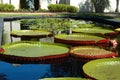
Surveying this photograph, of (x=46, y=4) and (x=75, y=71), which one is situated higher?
(x=46, y=4)

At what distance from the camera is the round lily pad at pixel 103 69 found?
6.18 meters

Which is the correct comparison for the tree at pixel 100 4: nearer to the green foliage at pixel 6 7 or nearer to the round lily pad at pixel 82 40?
the green foliage at pixel 6 7

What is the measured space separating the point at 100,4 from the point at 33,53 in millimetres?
29479

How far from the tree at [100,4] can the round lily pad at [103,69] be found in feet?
99.5

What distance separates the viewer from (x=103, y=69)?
269 inches

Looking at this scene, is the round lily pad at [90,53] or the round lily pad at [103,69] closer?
the round lily pad at [103,69]

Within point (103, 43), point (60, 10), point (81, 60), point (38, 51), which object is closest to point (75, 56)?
point (81, 60)

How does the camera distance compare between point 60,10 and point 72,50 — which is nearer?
point 72,50

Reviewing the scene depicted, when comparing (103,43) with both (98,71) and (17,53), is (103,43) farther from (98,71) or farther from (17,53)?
(98,71)

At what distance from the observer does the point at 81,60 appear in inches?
331

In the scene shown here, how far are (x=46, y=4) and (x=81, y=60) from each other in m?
28.0

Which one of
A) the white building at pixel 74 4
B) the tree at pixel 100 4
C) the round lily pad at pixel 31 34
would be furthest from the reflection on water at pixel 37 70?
the tree at pixel 100 4

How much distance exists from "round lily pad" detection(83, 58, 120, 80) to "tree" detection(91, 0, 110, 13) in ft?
99.5

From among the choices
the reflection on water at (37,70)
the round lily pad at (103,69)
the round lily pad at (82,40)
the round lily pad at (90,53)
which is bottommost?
the reflection on water at (37,70)
